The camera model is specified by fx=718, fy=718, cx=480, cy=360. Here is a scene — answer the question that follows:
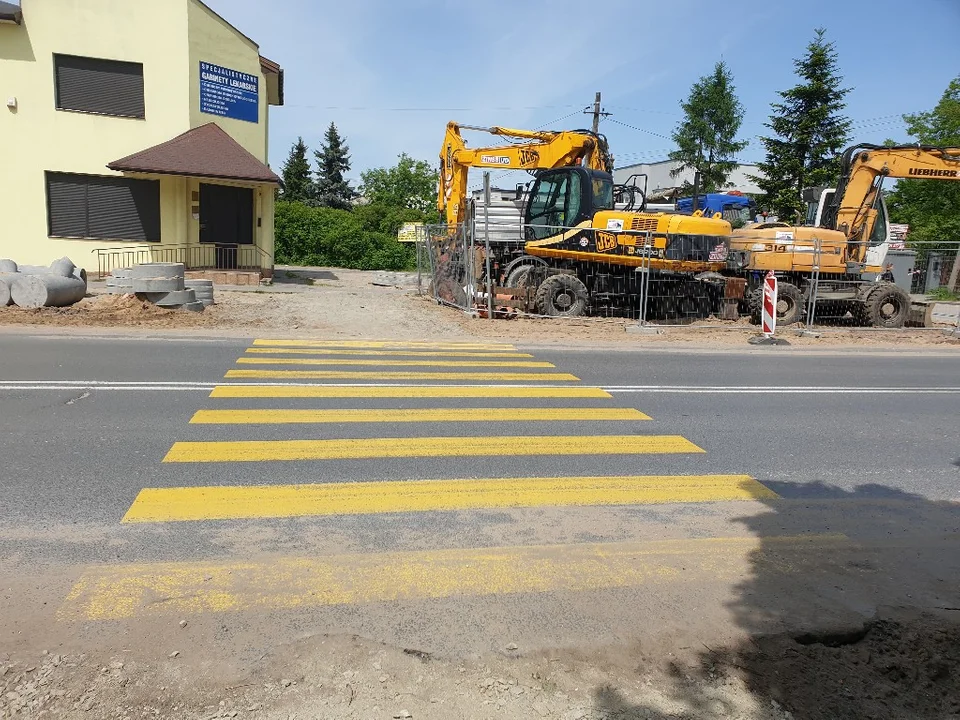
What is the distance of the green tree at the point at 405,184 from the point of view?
6284 cm

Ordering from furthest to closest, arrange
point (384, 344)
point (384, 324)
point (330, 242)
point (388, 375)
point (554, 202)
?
point (330, 242) → point (554, 202) → point (384, 324) → point (384, 344) → point (388, 375)

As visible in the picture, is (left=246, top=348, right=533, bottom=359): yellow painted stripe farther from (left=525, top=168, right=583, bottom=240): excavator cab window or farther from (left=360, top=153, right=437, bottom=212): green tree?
(left=360, top=153, right=437, bottom=212): green tree

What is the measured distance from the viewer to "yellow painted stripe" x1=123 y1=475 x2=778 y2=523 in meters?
4.69

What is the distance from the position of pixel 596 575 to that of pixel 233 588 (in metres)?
1.90

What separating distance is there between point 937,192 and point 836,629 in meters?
35.2

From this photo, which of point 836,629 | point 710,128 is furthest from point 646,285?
point 710,128

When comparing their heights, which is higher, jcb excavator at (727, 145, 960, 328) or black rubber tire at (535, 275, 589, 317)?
jcb excavator at (727, 145, 960, 328)

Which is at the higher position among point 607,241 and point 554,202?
point 554,202

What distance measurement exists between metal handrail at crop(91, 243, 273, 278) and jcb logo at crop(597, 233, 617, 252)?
39.0 feet

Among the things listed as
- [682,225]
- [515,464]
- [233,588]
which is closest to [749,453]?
[515,464]

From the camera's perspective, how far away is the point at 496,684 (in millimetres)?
2912

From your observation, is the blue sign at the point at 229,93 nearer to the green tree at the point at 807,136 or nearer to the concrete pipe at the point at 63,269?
the concrete pipe at the point at 63,269

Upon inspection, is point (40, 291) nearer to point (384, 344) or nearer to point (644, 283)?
point (384, 344)

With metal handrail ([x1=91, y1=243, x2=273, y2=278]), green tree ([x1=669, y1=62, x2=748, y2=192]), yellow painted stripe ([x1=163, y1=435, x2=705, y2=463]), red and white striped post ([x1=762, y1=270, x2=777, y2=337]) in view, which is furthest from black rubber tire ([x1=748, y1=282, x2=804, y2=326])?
green tree ([x1=669, y1=62, x2=748, y2=192])
